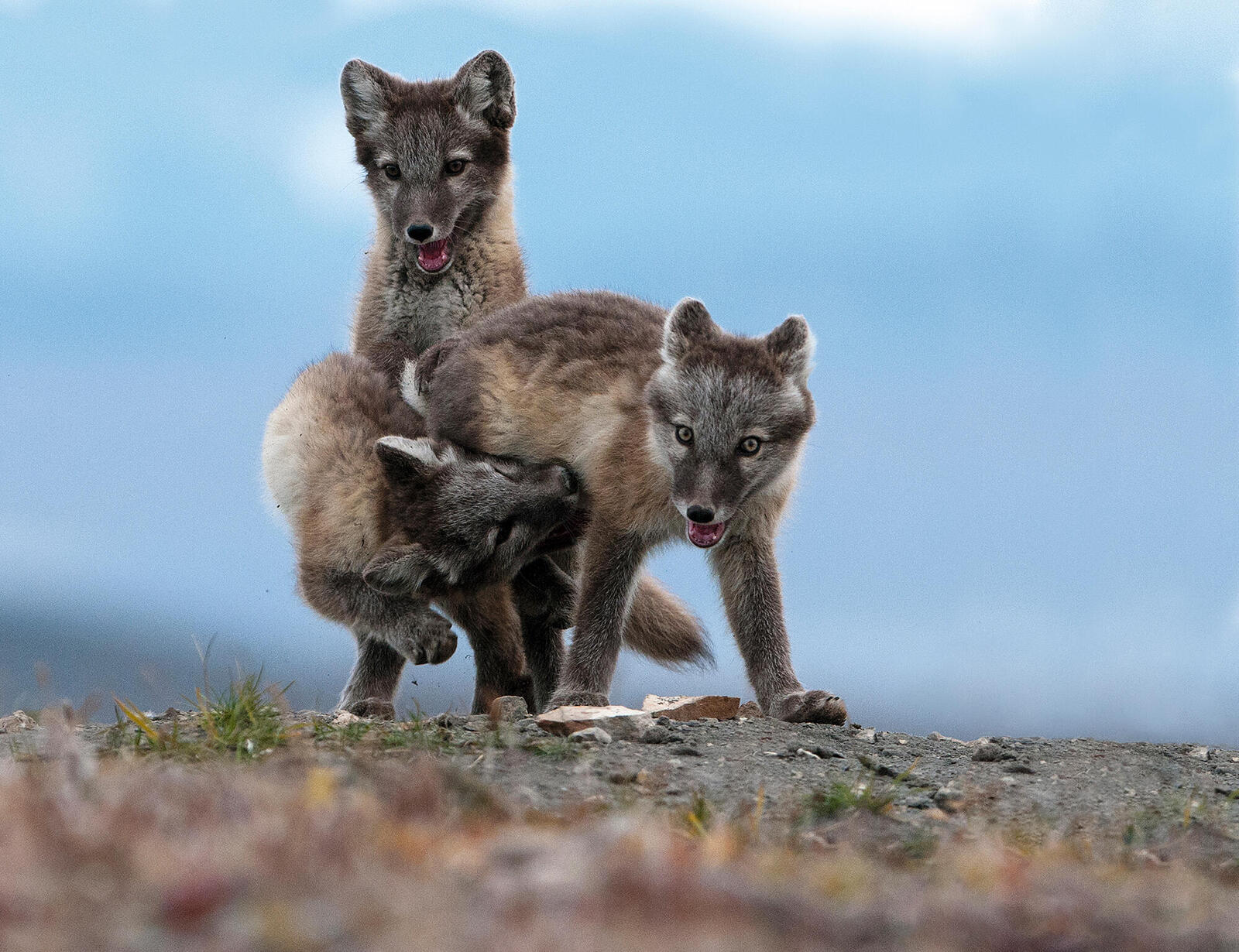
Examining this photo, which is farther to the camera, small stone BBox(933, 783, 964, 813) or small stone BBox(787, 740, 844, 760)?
small stone BBox(787, 740, 844, 760)

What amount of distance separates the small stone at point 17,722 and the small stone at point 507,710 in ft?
8.50

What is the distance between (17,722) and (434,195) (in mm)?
3885

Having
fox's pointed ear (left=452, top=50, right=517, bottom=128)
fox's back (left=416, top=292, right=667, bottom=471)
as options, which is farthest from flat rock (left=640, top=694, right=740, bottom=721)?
fox's pointed ear (left=452, top=50, right=517, bottom=128)

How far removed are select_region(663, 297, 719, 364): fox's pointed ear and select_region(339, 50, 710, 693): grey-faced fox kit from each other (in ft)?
7.53

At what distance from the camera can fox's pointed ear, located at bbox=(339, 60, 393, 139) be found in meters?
8.01

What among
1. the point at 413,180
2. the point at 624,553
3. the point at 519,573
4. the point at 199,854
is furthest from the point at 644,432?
the point at 199,854

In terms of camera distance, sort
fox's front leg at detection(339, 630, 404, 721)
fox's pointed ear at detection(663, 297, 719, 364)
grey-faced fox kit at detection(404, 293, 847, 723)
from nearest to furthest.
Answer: grey-faced fox kit at detection(404, 293, 847, 723)
fox's pointed ear at detection(663, 297, 719, 364)
fox's front leg at detection(339, 630, 404, 721)

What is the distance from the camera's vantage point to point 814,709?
585 centimetres

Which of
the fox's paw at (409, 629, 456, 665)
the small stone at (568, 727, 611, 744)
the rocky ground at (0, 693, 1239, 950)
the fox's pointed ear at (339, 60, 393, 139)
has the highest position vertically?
the fox's pointed ear at (339, 60, 393, 139)

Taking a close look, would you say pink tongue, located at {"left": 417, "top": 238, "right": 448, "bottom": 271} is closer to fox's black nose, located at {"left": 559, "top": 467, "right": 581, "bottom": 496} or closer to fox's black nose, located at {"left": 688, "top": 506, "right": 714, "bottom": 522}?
fox's black nose, located at {"left": 559, "top": 467, "right": 581, "bottom": 496}

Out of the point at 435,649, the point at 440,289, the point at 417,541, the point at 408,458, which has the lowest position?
the point at 435,649

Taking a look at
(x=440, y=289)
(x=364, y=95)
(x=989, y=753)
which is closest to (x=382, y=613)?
(x=440, y=289)

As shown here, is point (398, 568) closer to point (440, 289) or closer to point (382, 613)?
point (382, 613)

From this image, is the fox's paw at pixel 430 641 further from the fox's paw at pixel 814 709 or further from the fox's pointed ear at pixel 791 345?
the fox's pointed ear at pixel 791 345
